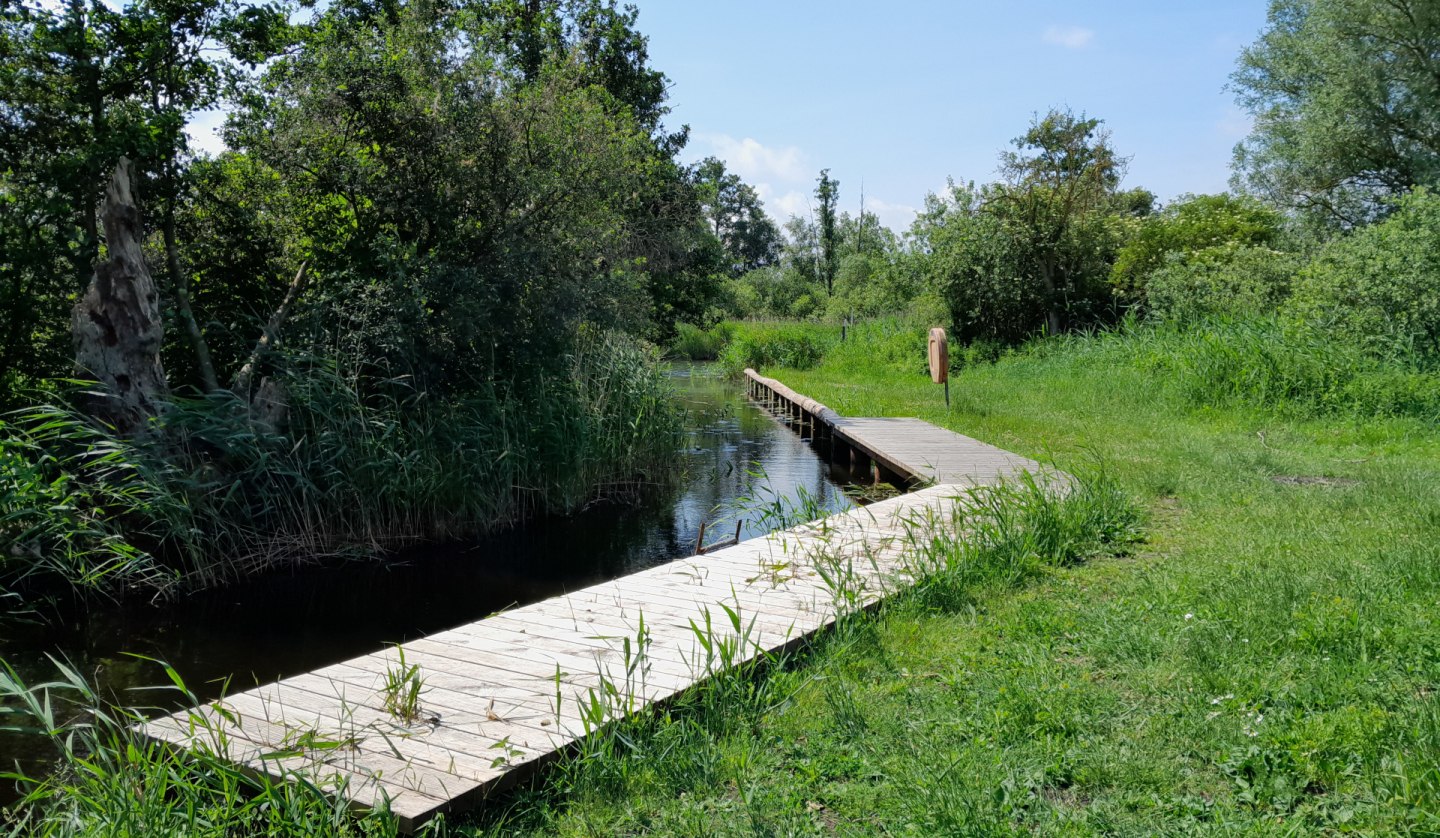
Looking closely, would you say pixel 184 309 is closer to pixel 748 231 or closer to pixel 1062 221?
pixel 1062 221

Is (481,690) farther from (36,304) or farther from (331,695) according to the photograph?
(36,304)

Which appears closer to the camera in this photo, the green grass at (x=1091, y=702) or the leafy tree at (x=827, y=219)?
the green grass at (x=1091, y=702)

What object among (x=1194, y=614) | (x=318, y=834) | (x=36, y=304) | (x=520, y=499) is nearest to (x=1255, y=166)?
(x=520, y=499)

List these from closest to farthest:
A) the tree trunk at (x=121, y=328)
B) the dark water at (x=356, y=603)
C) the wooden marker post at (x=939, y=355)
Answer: the dark water at (x=356, y=603) < the tree trunk at (x=121, y=328) < the wooden marker post at (x=939, y=355)

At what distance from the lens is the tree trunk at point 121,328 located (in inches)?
330

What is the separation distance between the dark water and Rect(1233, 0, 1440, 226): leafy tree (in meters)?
15.5

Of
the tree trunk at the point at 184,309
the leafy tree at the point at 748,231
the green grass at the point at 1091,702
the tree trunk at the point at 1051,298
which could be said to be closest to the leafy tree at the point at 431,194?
the tree trunk at the point at 184,309

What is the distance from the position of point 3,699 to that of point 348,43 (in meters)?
7.45

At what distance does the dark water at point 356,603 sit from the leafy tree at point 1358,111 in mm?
15453

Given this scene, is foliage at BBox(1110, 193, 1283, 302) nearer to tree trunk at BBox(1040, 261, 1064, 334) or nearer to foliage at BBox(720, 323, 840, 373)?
tree trunk at BBox(1040, 261, 1064, 334)

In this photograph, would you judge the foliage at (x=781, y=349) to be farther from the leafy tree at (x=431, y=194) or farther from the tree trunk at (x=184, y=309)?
the tree trunk at (x=184, y=309)

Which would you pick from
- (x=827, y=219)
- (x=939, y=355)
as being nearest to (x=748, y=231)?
(x=827, y=219)

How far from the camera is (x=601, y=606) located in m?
5.66

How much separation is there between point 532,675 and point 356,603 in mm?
4245
